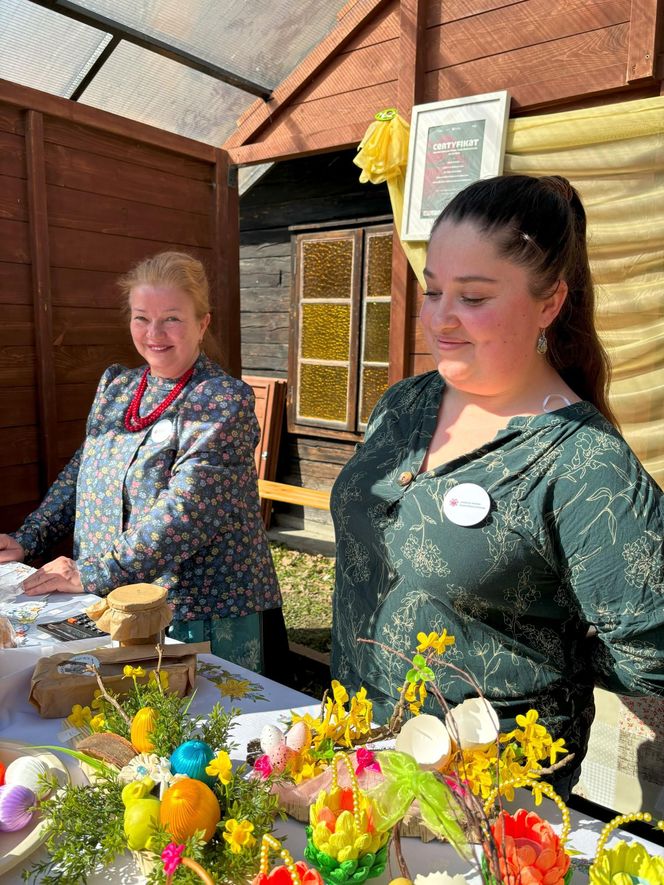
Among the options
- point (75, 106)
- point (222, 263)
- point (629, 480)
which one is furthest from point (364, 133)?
point (629, 480)

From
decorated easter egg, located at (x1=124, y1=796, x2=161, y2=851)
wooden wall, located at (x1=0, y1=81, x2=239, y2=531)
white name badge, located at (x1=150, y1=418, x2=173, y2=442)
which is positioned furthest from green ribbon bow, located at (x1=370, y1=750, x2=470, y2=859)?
wooden wall, located at (x1=0, y1=81, x2=239, y2=531)

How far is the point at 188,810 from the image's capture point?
0.76m

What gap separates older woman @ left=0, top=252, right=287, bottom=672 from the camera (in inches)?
76.9

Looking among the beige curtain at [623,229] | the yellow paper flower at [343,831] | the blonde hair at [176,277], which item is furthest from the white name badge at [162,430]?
the beige curtain at [623,229]

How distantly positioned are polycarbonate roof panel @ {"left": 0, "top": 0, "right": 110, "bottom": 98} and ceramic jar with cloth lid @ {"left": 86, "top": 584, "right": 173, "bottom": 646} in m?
2.85

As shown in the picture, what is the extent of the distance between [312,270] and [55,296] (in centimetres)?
319

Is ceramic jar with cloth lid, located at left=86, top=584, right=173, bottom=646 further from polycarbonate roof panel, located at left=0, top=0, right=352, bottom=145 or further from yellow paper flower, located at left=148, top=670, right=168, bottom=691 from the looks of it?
polycarbonate roof panel, located at left=0, top=0, right=352, bottom=145

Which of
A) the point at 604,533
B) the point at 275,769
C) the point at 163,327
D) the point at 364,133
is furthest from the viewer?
the point at 364,133

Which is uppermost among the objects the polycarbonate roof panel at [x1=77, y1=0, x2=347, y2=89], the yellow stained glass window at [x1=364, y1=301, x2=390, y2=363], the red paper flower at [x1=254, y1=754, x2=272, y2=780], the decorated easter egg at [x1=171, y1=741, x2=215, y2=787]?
the polycarbonate roof panel at [x1=77, y1=0, x2=347, y2=89]

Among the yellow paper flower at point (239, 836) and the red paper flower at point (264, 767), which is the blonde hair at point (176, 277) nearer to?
the red paper flower at point (264, 767)

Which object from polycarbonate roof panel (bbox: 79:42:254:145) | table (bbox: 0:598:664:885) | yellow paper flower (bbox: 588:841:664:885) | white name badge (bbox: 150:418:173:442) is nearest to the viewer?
yellow paper flower (bbox: 588:841:664:885)

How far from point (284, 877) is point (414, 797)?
16 centimetres

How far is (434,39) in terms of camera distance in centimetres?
305

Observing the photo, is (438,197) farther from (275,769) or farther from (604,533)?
(275,769)
